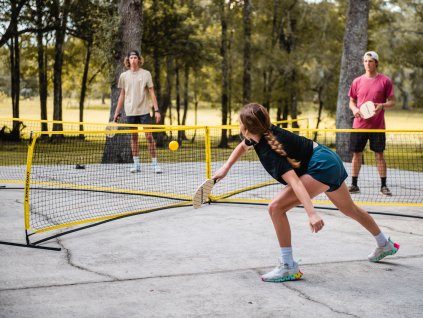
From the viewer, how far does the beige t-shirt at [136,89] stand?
11.2 metres

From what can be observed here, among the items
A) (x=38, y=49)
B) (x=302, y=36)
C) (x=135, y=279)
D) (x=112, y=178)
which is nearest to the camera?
(x=135, y=279)

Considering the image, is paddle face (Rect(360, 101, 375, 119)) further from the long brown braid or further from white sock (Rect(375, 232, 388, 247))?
the long brown braid

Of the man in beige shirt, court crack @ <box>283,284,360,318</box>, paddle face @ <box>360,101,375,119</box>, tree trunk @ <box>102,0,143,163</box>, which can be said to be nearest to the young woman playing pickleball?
court crack @ <box>283,284,360,318</box>

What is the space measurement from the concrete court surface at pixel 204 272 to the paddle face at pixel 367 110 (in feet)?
7.46

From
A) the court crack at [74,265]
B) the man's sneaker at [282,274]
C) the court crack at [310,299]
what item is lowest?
the court crack at [74,265]

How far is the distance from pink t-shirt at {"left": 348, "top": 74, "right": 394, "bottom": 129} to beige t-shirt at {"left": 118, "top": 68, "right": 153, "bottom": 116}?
385 centimetres

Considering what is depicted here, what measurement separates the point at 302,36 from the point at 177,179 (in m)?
31.3

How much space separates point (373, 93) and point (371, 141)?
0.73m

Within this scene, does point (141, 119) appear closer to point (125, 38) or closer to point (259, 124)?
point (125, 38)

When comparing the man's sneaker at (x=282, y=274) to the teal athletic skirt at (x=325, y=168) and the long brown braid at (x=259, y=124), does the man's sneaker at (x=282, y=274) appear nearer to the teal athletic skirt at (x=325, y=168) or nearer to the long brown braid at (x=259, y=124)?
the teal athletic skirt at (x=325, y=168)

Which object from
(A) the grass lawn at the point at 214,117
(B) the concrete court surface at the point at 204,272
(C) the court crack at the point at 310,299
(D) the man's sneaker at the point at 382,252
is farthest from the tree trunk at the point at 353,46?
(A) the grass lawn at the point at 214,117

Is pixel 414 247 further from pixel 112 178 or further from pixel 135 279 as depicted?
pixel 112 178

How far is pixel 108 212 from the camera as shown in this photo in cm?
758

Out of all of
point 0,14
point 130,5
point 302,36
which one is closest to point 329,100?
point 302,36
